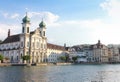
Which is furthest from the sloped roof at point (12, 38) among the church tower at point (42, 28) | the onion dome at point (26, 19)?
the church tower at point (42, 28)

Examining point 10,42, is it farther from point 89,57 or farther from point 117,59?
point 117,59

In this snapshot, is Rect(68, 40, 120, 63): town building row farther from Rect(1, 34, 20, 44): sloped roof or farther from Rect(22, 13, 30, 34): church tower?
Rect(22, 13, 30, 34): church tower

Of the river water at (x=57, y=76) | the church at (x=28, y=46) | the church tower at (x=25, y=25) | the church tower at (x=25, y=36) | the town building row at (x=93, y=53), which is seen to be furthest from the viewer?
the town building row at (x=93, y=53)

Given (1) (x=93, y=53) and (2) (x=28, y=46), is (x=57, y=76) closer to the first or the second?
(2) (x=28, y=46)

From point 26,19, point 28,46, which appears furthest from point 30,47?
point 26,19

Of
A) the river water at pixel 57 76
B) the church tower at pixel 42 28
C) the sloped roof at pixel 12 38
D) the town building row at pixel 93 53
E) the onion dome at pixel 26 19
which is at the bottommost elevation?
the river water at pixel 57 76

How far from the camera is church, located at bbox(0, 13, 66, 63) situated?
11412cm

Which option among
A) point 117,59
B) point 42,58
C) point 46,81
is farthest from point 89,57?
point 46,81

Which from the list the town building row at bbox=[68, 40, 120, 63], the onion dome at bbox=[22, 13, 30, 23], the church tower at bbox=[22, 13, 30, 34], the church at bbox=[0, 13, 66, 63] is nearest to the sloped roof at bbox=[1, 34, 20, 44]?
the church at bbox=[0, 13, 66, 63]

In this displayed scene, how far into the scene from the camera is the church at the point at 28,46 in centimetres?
11412

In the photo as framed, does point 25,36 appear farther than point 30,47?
No

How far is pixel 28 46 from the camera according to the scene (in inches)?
4528

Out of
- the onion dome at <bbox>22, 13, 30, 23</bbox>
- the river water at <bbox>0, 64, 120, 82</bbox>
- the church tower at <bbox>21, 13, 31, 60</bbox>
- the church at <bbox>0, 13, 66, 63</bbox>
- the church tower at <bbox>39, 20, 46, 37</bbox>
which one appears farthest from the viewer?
the church tower at <bbox>39, 20, 46, 37</bbox>

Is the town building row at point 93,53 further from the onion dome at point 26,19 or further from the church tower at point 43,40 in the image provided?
the onion dome at point 26,19
